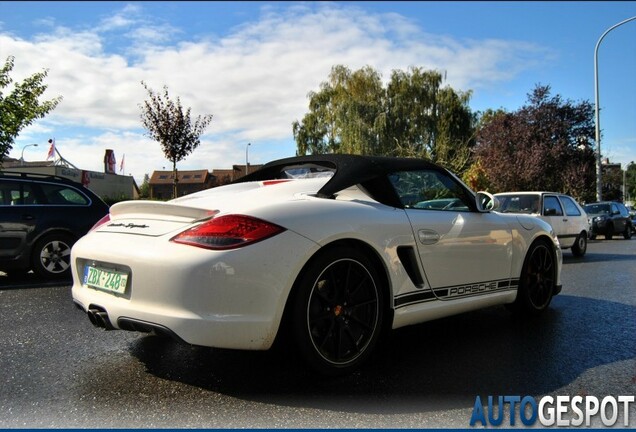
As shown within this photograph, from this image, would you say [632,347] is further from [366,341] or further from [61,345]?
[61,345]

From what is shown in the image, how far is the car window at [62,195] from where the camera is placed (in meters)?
7.76

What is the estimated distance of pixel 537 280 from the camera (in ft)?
16.3

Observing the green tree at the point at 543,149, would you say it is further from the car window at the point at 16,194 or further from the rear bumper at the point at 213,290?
the rear bumper at the point at 213,290

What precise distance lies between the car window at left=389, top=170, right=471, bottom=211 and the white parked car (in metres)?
7.23

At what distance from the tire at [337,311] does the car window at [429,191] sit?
82 centimetres

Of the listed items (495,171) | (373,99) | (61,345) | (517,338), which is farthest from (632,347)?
(373,99)

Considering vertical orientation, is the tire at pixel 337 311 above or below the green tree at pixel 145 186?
below

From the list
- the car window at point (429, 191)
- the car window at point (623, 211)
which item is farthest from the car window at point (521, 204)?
the car window at point (623, 211)

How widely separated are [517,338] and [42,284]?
596 cm

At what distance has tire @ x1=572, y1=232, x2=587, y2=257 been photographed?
1212 centimetres

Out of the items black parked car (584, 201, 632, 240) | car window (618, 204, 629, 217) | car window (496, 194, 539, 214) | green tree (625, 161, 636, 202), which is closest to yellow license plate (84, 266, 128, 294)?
car window (496, 194, 539, 214)

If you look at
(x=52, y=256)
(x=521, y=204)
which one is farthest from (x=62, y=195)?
(x=521, y=204)

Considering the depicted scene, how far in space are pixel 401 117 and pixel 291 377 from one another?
29.3 meters

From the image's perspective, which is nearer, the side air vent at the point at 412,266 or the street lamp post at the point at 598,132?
the side air vent at the point at 412,266
